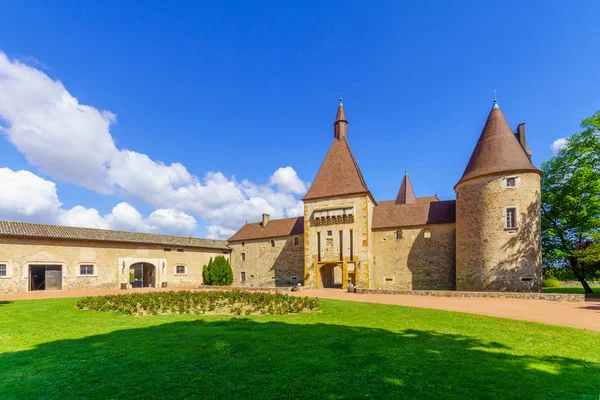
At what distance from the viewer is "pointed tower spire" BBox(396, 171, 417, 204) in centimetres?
3884

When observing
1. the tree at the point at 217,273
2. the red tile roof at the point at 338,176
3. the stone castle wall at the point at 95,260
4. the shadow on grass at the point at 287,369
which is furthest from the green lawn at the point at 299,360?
the tree at the point at 217,273

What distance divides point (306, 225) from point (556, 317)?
20.2 m

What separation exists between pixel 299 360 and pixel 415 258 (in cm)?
2243

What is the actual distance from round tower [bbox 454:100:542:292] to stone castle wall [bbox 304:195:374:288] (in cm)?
735

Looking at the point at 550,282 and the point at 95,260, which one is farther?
the point at 550,282

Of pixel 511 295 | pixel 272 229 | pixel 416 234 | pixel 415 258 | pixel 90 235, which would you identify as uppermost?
pixel 272 229

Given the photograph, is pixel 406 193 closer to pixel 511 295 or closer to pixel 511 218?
pixel 511 218

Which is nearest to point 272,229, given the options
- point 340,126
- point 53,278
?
point 340,126

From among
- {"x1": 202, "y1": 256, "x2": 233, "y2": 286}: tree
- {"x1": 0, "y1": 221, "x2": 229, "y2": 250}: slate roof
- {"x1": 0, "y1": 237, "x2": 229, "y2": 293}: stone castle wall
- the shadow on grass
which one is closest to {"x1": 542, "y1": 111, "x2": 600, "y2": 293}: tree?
the shadow on grass

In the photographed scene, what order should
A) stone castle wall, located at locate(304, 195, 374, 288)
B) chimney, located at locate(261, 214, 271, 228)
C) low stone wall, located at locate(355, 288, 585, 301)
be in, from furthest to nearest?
chimney, located at locate(261, 214, 271, 228), stone castle wall, located at locate(304, 195, 374, 288), low stone wall, located at locate(355, 288, 585, 301)

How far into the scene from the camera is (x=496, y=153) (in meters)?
21.9

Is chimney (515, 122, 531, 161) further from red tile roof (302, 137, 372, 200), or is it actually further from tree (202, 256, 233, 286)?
tree (202, 256, 233, 286)

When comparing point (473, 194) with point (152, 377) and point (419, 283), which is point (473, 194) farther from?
point (152, 377)

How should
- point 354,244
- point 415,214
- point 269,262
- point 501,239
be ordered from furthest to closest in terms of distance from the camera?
point 269,262, point 415,214, point 354,244, point 501,239
